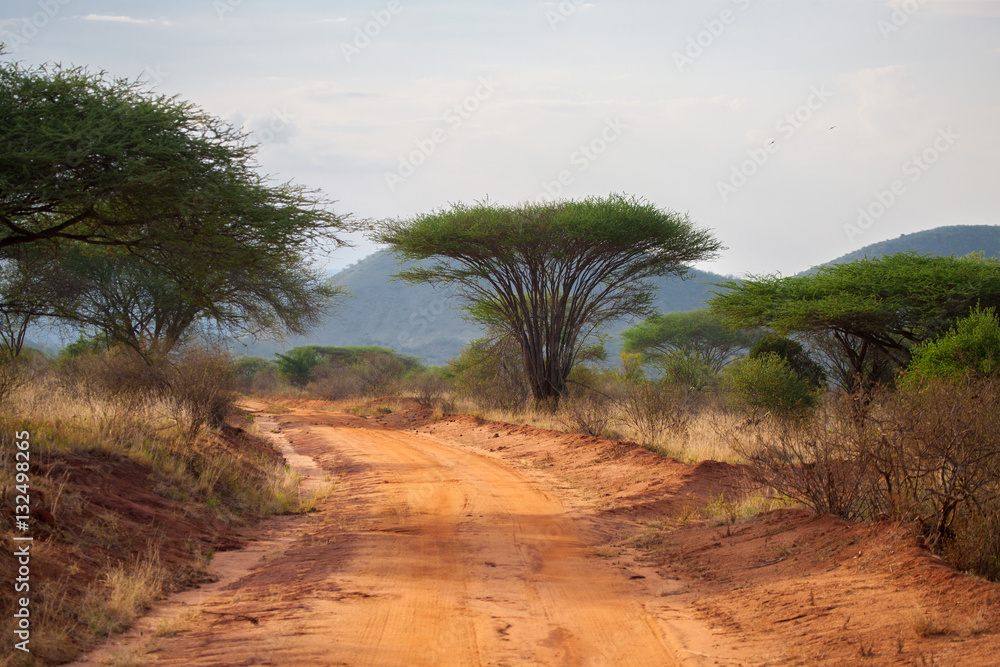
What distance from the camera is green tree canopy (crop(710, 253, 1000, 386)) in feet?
51.7

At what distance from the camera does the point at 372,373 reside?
40469mm

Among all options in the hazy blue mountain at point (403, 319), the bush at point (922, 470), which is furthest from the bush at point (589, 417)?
the hazy blue mountain at point (403, 319)

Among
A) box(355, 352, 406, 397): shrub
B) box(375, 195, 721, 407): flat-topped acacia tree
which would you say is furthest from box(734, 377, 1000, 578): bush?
box(355, 352, 406, 397): shrub

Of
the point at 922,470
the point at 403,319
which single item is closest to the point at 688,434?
the point at 922,470

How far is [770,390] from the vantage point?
18422 mm

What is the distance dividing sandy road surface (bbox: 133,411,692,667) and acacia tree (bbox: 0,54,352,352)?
3.93 m

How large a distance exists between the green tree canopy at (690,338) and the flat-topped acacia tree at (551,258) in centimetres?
1679

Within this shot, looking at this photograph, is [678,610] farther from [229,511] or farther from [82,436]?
[82,436]

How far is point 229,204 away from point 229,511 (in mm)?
4016

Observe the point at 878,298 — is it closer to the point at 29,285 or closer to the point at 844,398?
the point at 844,398

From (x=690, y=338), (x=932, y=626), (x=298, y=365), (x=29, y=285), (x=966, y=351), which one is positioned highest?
(x=29, y=285)

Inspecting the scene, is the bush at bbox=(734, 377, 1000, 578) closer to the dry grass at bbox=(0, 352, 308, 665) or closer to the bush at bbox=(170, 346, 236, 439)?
the dry grass at bbox=(0, 352, 308, 665)

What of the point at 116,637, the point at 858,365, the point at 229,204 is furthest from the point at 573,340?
the point at 116,637

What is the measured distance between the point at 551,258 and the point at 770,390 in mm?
7716
